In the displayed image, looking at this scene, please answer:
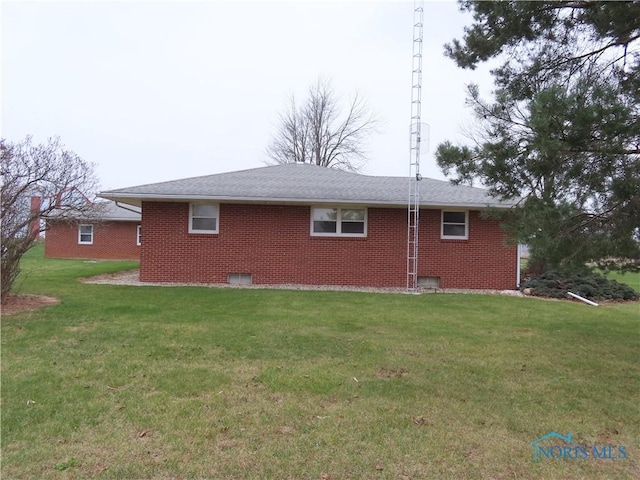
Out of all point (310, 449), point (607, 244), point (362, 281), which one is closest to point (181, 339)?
point (310, 449)

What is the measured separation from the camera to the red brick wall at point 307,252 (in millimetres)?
12469

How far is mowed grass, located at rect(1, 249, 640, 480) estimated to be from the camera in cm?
290

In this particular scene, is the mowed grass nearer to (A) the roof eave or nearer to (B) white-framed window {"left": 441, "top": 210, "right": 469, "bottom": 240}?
(A) the roof eave

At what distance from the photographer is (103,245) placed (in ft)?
78.5

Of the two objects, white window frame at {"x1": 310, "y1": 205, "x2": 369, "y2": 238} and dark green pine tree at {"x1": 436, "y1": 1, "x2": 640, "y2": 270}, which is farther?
white window frame at {"x1": 310, "y1": 205, "x2": 369, "y2": 238}

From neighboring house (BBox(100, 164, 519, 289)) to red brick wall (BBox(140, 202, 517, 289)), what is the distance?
0.03 m

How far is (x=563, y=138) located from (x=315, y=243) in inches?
356

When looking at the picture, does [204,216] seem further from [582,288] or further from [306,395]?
[582,288]

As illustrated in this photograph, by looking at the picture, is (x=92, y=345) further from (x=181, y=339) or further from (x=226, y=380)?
(x=226, y=380)

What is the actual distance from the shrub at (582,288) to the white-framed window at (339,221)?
16.6ft

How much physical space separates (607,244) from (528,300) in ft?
22.9

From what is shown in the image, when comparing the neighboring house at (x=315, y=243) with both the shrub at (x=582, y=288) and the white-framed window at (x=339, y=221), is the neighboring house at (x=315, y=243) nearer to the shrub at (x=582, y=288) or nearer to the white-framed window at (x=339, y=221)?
the white-framed window at (x=339, y=221)

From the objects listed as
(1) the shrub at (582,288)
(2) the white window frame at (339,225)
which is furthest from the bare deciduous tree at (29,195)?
(1) the shrub at (582,288)

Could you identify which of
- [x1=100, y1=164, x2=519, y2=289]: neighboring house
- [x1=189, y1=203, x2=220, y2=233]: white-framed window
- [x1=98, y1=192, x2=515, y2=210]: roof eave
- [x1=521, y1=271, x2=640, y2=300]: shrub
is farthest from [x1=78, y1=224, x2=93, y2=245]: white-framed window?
[x1=521, y1=271, x2=640, y2=300]: shrub
